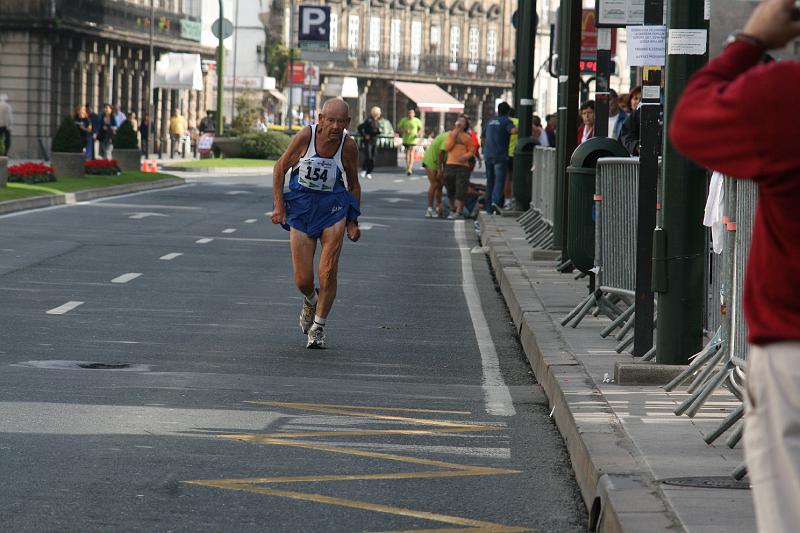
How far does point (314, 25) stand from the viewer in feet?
266

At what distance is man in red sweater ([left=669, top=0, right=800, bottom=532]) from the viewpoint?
379 centimetres

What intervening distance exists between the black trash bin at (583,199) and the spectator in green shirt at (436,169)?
1655 cm

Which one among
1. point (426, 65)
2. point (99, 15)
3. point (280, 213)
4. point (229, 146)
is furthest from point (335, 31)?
point (280, 213)

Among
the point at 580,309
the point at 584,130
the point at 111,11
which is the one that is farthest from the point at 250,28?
the point at 580,309

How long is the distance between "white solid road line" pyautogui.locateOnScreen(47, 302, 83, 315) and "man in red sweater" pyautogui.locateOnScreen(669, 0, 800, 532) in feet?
34.6

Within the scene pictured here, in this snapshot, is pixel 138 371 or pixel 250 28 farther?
pixel 250 28

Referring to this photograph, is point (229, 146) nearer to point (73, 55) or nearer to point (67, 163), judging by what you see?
point (73, 55)

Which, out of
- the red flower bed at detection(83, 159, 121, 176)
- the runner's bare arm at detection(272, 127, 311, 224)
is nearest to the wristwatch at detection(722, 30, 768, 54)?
the runner's bare arm at detection(272, 127, 311, 224)

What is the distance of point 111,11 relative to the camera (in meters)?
67.2

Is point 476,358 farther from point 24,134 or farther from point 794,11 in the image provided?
point 24,134

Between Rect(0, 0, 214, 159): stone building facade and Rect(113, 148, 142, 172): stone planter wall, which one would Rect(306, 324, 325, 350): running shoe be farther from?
Rect(0, 0, 214, 159): stone building facade

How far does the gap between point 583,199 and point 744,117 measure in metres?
10.2

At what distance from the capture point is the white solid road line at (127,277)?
17156 mm

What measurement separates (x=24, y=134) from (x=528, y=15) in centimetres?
3252
